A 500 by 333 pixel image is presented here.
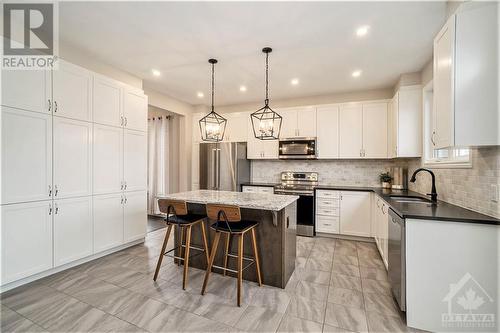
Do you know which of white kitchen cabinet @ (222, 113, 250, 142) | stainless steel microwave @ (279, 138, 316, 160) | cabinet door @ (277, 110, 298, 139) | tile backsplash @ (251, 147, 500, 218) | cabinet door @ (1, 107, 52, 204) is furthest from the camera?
white kitchen cabinet @ (222, 113, 250, 142)

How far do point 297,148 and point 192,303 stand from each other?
335 centimetres

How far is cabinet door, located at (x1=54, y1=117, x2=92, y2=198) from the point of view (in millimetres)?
2703

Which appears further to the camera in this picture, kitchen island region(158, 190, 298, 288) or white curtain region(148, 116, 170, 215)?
white curtain region(148, 116, 170, 215)

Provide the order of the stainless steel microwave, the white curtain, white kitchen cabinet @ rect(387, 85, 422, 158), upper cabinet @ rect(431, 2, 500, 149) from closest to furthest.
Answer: upper cabinet @ rect(431, 2, 500, 149) → white kitchen cabinet @ rect(387, 85, 422, 158) → the stainless steel microwave → the white curtain

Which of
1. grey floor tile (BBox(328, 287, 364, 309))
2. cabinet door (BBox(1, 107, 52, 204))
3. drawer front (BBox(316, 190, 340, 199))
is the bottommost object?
grey floor tile (BBox(328, 287, 364, 309))

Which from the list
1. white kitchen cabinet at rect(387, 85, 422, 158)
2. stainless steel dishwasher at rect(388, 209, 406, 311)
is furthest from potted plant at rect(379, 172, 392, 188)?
stainless steel dishwasher at rect(388, 209, 406, 311)

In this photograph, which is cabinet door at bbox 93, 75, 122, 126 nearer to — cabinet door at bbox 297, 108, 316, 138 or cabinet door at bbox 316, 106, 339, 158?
cabinet door at bbox 297, 108, 316, 138

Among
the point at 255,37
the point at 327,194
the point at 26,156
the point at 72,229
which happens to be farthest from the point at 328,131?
the point at 26,156

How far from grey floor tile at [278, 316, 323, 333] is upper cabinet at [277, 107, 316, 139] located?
133 inches

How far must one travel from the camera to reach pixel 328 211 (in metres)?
4.20

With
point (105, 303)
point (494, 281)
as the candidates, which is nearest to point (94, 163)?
point (105, 303)

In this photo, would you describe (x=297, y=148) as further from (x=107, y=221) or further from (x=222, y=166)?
(x=107, y=221)

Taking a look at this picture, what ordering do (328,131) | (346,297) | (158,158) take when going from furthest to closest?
(158,158) → (328,131) → (346,297)

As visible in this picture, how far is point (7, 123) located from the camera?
2.27 m
